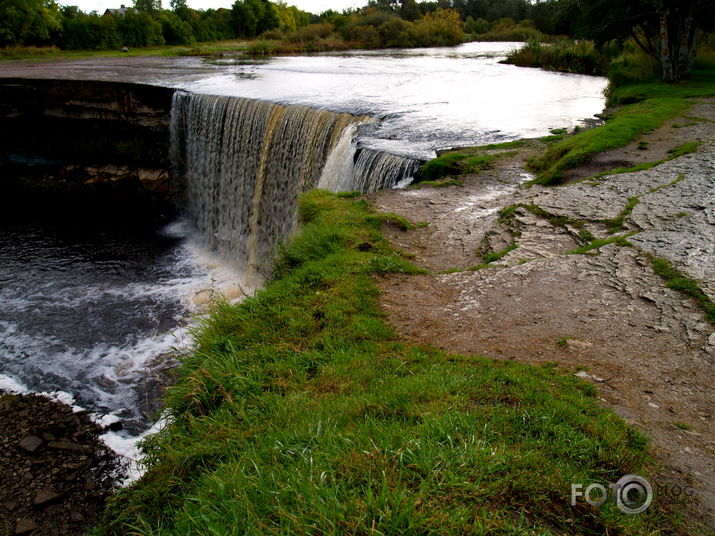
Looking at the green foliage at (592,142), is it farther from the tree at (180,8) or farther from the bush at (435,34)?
the tree at (180,8)

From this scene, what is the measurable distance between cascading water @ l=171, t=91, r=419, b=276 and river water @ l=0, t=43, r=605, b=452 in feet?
1.80

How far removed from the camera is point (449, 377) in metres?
3.54

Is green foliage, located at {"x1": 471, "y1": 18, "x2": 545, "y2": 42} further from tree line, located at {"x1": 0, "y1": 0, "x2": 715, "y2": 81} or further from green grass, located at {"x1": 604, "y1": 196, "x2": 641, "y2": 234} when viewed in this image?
green grass, located at {"x1": 604, "y1": 196, "x2": 641, "y2": 234}

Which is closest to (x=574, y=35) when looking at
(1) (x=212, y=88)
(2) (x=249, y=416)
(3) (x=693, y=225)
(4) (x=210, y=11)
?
(1) (x=212, y=88)

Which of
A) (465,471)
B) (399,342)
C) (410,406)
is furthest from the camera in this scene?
(399,342)

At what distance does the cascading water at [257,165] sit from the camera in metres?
10.7

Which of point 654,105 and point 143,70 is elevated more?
point 143,70

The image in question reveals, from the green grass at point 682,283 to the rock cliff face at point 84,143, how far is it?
1610 centimetres

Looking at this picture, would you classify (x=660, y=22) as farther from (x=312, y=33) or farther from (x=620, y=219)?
(x=312, y=33)

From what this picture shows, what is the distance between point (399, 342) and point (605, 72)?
24384 millimetres

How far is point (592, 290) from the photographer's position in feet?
16.3

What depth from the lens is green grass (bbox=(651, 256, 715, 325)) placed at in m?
4.32

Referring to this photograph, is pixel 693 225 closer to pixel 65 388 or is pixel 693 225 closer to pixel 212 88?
pixel 65 388

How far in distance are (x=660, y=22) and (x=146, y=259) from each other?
1683cm
